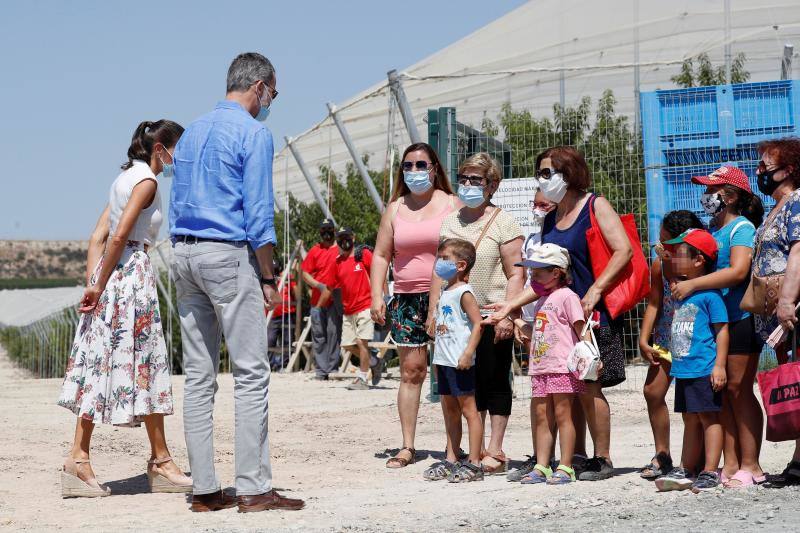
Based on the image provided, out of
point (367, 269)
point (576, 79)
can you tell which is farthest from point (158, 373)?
point (576, 79)

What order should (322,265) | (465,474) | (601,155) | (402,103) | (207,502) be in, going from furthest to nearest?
(322,265)
(601,155)
(402,103)
(465,474)
(207,502)

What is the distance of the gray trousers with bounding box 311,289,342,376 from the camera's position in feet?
47.8

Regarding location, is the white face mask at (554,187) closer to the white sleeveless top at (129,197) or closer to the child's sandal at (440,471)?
the child's sandal at (440,471)

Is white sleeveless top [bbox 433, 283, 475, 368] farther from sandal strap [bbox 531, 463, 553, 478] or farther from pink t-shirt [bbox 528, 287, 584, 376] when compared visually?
sandal strap [bbox 531, 463, 553, 478]

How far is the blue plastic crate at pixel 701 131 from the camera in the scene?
10.5 meters

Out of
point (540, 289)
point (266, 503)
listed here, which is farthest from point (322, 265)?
point (266, 503)

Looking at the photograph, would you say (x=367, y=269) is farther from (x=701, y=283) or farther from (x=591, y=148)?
(x=701, y=283)

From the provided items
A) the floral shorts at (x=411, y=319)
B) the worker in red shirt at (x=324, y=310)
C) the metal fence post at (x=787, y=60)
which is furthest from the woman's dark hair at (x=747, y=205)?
the worker in red shirt at (x=324, y=310)

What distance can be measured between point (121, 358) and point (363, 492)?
142cm

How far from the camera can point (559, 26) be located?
27984 millimetres

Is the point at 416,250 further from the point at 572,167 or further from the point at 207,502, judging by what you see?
the point at 207,502

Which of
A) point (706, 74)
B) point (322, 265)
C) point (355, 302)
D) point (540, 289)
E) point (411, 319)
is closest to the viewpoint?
point (540, 289)

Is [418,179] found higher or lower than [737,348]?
higher

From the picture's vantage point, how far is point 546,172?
6.27 m
